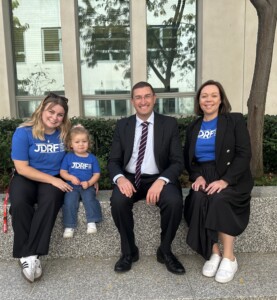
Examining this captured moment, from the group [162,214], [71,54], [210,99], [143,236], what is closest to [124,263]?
[143,236]

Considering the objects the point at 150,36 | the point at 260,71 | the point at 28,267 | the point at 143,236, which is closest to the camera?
the point at 28,267

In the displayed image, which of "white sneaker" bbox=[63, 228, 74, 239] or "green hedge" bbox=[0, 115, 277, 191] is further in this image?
"green hedge" bbox=[0, 115, 277, 191]

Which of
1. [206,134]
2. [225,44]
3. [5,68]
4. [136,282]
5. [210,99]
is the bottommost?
[136,282]

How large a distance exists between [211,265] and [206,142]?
1107 mm

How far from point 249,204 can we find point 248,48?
188 inches

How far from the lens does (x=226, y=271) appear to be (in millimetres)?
3111

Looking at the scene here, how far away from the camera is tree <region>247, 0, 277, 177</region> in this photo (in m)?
4.18

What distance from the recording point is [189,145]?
3.49 metres

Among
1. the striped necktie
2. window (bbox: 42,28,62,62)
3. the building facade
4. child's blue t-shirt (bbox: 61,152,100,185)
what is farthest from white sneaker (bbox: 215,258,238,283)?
window (bbox: 42,28,62,62)

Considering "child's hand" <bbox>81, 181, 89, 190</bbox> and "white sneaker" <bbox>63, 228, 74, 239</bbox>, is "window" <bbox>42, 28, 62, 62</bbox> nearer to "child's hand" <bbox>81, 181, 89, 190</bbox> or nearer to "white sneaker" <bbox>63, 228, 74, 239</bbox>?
"child's hand" <bbox>81, 181, 89, 190</bbox>

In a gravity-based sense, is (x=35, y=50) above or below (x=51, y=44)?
below

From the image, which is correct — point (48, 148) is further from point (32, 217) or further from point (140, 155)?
point (140, 155)

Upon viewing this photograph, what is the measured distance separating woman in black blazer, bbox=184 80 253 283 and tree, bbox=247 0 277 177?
1.14 m

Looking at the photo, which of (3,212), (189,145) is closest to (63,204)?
(3,212)
